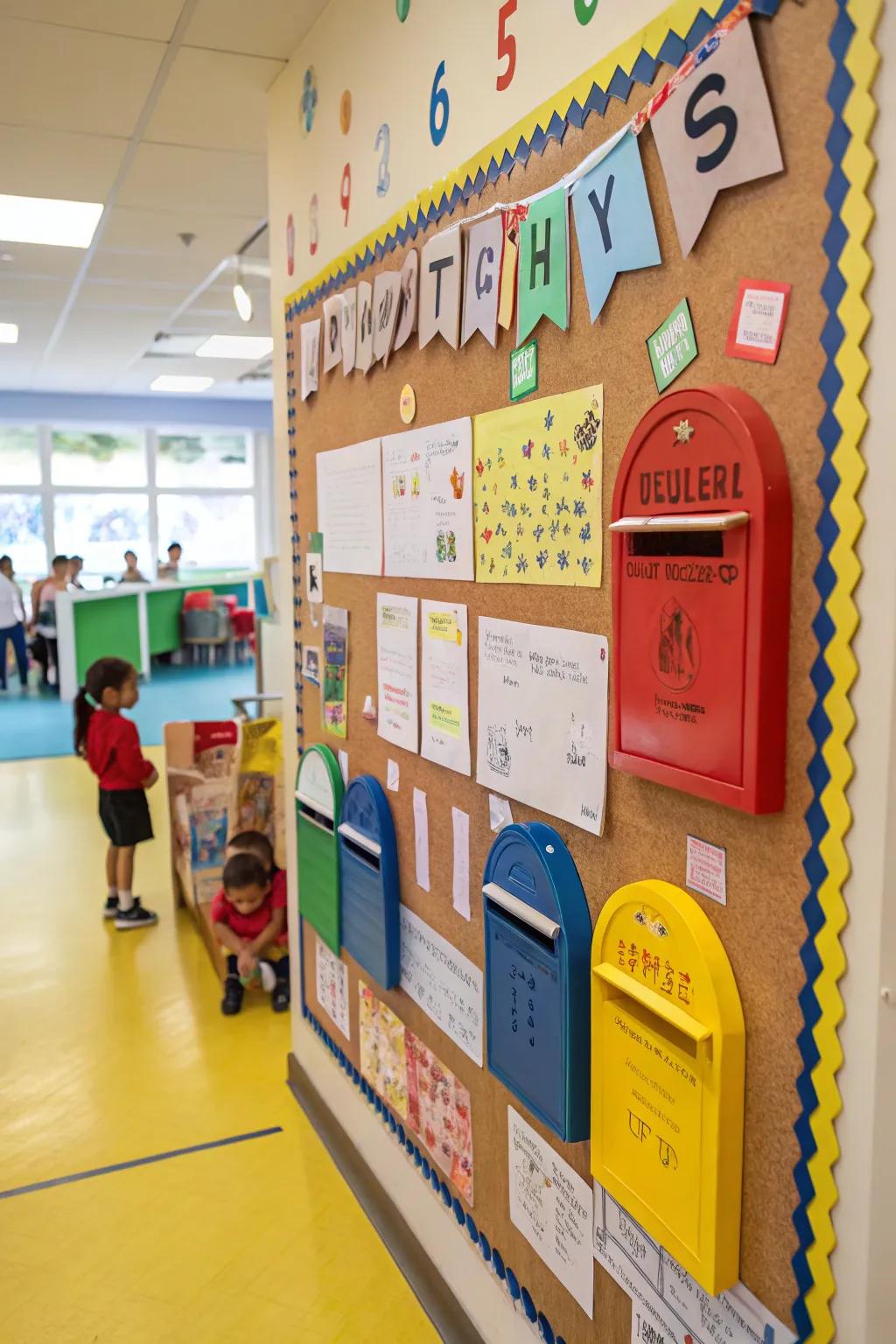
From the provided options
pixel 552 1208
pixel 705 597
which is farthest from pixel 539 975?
pixel 705 597

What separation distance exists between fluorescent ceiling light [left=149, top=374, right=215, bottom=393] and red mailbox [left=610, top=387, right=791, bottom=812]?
9150 millimetres

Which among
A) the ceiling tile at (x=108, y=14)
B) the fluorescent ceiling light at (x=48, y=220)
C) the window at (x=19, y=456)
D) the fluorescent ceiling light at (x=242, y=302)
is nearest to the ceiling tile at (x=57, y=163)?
the fluorescent ceiling light at (x=48, y=220)

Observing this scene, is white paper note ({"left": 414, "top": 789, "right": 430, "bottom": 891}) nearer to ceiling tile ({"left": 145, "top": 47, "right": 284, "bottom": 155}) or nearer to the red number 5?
the red number 5

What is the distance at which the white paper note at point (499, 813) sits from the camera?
1.61 meters

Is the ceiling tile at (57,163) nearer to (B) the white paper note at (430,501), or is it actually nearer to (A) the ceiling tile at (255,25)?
(A) the ceiling tile at (255,25)

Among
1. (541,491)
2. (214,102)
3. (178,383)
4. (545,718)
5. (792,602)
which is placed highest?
(178,383)

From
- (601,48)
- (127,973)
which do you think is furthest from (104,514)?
(601,48)

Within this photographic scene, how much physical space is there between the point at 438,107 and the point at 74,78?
1521 mm

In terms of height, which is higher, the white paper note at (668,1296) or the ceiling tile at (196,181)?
the ceiling tile at (196,181)

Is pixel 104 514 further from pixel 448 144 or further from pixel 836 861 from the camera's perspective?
pixel 836 861

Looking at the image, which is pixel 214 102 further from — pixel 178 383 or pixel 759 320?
pixel 178 383

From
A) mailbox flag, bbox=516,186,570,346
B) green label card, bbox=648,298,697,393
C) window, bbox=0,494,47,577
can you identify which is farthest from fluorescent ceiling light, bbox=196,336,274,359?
green label card, bbox=648,298,697,393

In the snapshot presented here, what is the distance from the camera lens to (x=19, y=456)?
459 inches

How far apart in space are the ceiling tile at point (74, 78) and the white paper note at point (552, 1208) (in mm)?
2593
